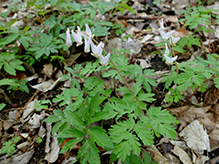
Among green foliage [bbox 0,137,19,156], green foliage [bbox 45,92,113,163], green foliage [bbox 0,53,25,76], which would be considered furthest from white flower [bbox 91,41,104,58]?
green foliage [bbox 0,137,19,156]

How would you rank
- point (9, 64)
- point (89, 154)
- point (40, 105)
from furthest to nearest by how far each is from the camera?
point (9, 64) → point (40, 105) → point (89, 154)

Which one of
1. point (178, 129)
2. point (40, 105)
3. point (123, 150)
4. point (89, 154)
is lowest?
point (178, 129)

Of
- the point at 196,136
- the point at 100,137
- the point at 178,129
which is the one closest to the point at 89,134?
the point at 100,137

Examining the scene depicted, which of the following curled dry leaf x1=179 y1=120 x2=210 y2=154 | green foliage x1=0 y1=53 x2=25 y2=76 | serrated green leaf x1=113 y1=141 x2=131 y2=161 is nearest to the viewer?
serrated green leaf x1=113 y1=141 x2=131 y2=161

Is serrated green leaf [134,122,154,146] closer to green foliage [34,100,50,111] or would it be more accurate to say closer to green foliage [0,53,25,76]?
green foliage [34,100,50,111]

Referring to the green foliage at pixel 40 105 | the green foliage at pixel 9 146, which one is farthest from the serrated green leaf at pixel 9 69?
the green foliage at pixel 9 146

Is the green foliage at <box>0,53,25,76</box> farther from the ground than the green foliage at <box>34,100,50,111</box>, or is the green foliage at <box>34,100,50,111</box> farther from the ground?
the green foliage at <box>0,53,25,76</box>

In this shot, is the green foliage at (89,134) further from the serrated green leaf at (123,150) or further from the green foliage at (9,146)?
the green foliage at (9,146)

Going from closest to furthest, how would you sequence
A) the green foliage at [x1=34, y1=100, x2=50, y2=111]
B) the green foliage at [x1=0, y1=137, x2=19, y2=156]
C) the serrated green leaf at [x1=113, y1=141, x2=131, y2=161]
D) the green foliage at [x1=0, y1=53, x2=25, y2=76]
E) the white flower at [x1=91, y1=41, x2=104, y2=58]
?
the serrated green leaf at [x1=113, y1=141, x2=131, y2=161]
the white flower at [x1=91, y1=41, x2=104, y2=58]
the green foliage at [x1=0, y1=137, x2=19, y2=156]
the green foliage at [x1=34, y1=100, x2=50, y2=111]
the green foliage at [x1=0, y1=53, x2=25, y2=76]

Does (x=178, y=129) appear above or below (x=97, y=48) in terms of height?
below

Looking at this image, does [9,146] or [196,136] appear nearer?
[196,136]

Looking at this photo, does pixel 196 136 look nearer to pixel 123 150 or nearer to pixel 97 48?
pixel 123 150

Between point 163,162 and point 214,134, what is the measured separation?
1.04m

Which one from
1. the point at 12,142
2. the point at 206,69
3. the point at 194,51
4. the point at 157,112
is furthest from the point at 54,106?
the point at 194,51
